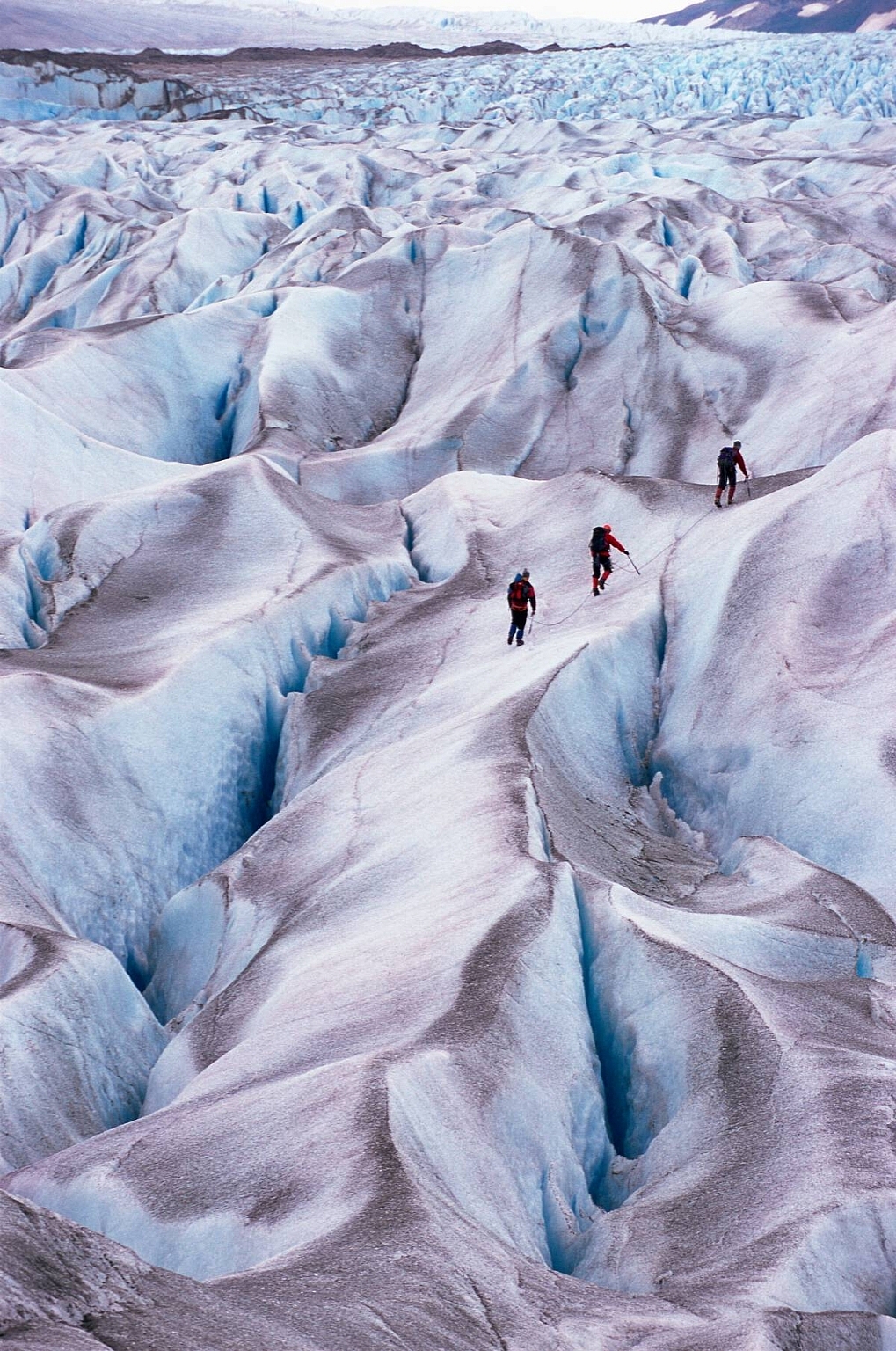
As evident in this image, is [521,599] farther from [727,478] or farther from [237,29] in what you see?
[237,29]

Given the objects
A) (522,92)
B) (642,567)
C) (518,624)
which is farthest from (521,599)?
(522,92)

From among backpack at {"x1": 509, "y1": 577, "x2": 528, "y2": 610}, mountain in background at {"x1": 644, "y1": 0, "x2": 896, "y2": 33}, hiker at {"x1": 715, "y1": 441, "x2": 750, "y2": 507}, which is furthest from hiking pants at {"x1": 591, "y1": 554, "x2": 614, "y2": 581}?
mountain in background at {"x1": 644, "y1": 0, "x2": 896, "y2": 33}

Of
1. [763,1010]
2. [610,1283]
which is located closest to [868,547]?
[763,1010]

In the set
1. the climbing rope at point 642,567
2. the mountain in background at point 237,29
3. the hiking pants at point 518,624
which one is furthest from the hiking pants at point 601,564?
the mountain in background at point 237,29

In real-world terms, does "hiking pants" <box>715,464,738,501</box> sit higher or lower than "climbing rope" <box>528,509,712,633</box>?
higher

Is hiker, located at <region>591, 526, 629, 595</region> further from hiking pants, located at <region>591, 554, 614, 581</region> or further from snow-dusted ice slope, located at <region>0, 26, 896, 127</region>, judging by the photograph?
snow-dusted ice slope, located at <region>0, 26, 896, 127</region>
